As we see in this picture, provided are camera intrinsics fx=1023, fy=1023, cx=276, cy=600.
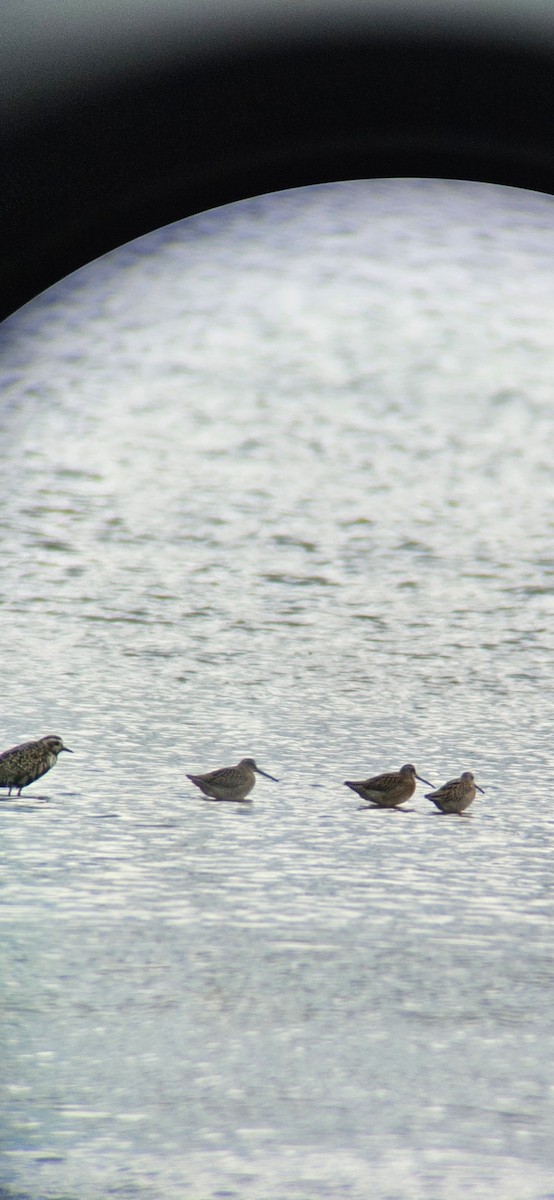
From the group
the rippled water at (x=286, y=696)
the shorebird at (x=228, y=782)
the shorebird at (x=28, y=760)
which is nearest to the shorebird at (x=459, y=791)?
the rippled water at (x=286, y=696)

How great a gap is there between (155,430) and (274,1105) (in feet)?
1.97

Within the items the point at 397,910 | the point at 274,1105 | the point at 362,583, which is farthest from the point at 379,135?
the point at 274,1105

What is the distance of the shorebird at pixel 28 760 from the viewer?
2.92ft

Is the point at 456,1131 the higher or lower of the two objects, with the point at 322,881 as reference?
lower

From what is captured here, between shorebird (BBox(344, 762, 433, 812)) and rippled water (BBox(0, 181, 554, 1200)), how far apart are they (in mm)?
14

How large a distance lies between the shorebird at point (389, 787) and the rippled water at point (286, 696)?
14 mm

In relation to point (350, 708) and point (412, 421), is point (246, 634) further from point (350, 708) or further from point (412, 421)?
point (412, 421)

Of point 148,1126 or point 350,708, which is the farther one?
point 350,708

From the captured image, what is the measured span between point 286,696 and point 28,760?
0.90ft

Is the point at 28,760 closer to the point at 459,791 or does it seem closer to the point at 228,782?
the point at 228,782

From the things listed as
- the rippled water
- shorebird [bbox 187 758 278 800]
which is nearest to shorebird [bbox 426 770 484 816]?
the rippled water

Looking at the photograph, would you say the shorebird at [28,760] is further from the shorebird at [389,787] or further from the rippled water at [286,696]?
the shorebird at [389,787]

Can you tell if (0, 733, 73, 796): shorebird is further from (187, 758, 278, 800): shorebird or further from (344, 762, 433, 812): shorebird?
(344, 762, 433, 812): shorebird

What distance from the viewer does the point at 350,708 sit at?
1.08 metres
